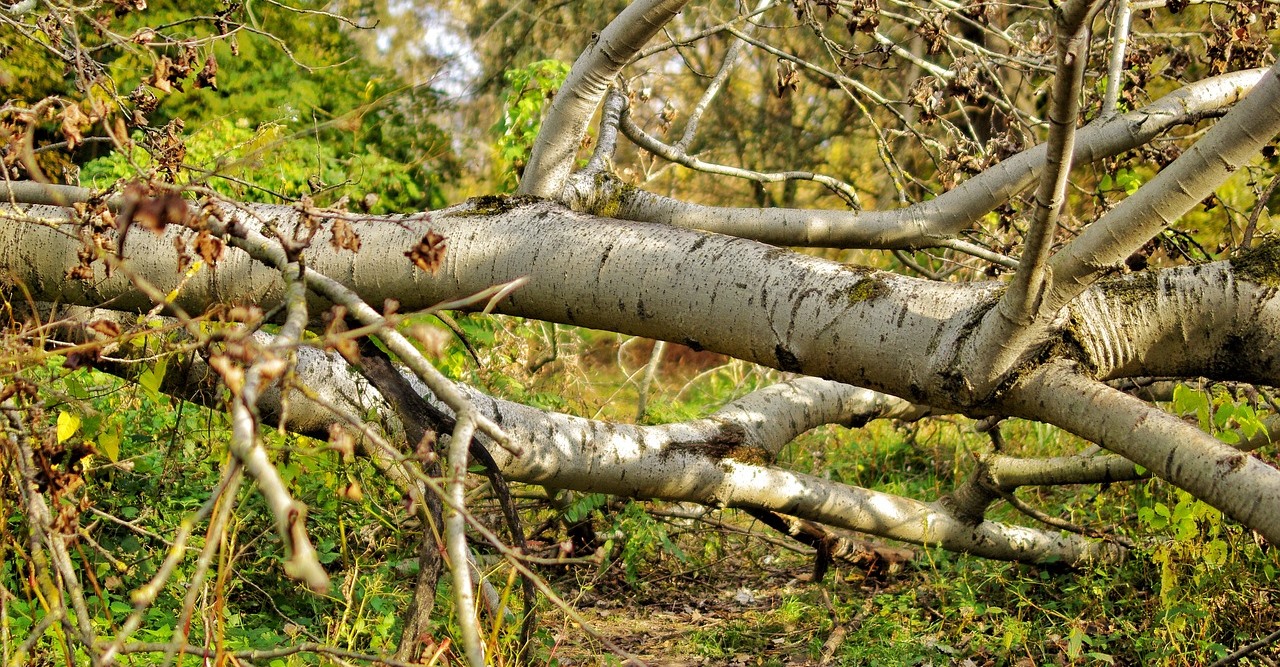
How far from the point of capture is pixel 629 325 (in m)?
2.30

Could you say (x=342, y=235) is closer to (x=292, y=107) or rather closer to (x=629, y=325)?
(x=629, y=325)

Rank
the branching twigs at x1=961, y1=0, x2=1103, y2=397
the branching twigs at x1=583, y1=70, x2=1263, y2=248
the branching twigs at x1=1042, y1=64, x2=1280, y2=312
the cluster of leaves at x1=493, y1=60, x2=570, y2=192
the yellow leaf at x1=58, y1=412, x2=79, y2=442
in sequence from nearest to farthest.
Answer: the branching twigs at x1=961, y1=0, x2=1103, y2=397
the branching twigs at x1=1042, y1=64, x2=1280, y2=312
the yellow leaf at x1=58, y1=412, x2=79, y2=442
the branching twigs at x1=583, y1=70, x2=1263, y2=248
the cluster of leaves at x1=493, y1=60, x2=570, y2=192

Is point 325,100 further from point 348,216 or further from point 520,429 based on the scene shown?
point 348,216

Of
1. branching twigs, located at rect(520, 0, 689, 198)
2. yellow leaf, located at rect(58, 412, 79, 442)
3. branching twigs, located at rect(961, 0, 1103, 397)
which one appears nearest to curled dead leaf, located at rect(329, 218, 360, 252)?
yellow leaf, located at rect(58, 412, 79, 442)

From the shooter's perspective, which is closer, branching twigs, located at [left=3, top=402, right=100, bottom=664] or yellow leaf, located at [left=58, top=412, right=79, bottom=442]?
branching twigs, located at [left=3, top=402, right=100, bottom=664]

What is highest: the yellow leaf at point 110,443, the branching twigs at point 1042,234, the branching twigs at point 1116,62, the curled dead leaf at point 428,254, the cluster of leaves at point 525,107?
the cluster of leaves at point 525,107

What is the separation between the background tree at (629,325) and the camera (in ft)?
4.54

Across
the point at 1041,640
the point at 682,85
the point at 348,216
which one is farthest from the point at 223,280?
the point at 682,85

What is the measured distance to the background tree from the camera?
4.54 feet

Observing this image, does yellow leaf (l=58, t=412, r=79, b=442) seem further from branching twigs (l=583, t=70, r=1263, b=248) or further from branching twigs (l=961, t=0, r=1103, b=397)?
branching twigs (l=961, t=0, r=1103, b=397)

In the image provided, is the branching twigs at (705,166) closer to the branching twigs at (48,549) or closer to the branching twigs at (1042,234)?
the branching twigs at (1042,234)

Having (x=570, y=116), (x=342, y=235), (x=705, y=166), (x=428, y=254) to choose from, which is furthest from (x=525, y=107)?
(x=428, y=254)

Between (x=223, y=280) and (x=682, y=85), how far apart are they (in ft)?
Answer: 30.4

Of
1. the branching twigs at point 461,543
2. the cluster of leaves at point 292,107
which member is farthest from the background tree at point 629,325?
the cluster of leaves at point 292,107
